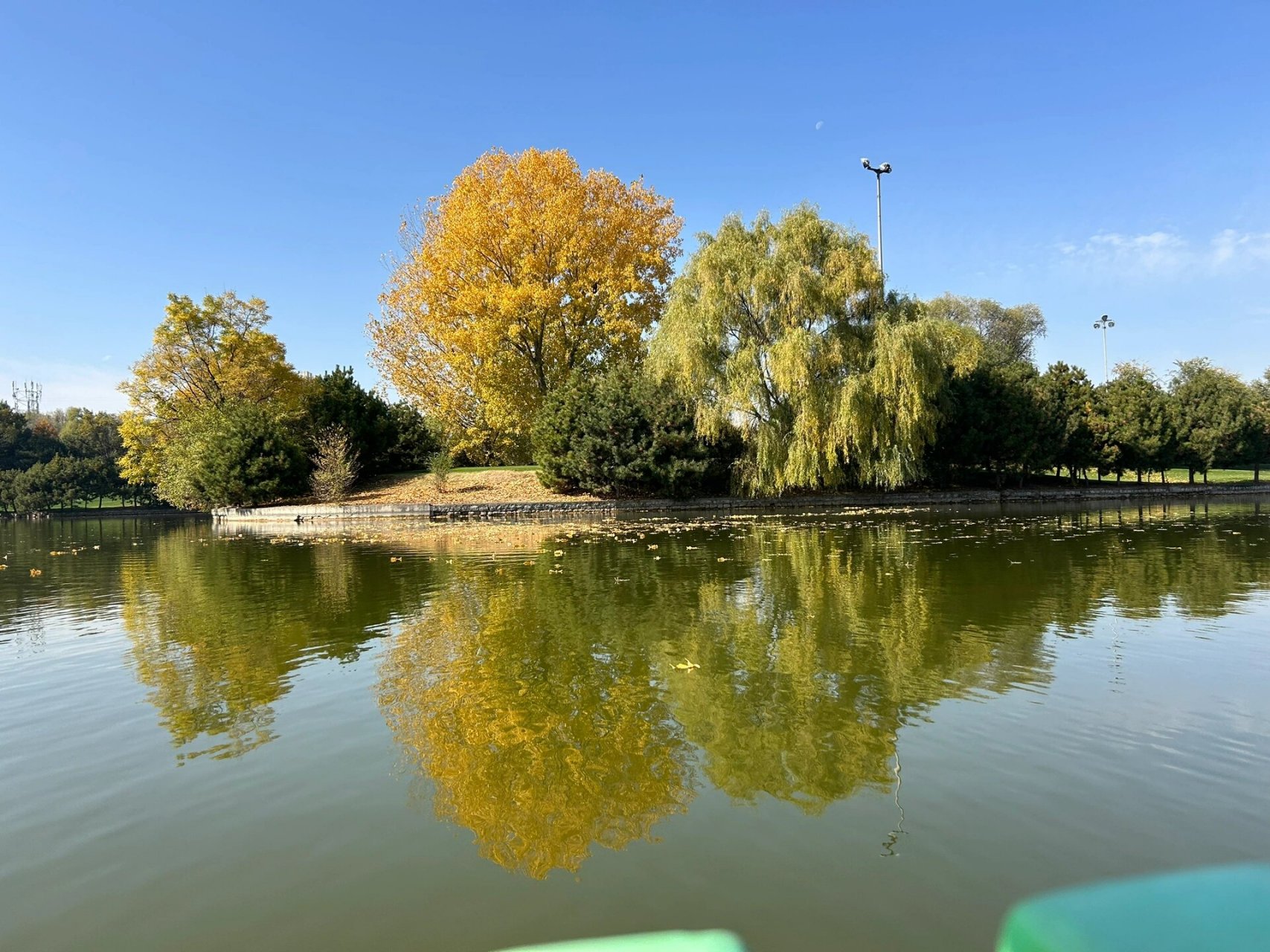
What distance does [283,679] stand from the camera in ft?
21.5

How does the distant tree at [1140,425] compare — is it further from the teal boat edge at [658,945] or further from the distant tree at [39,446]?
the distant tree at [39,446]

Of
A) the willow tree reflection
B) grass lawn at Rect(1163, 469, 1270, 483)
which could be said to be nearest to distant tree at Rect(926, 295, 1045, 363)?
grass lawn at Rect(1163, 469, 1270, 483)

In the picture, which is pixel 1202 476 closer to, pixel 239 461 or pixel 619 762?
pixel 239 461

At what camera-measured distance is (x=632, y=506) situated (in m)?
29.4

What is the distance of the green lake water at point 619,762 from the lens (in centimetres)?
307

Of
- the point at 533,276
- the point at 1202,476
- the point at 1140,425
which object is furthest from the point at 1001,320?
the point at 533,276

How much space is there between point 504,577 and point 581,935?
9.51 meters

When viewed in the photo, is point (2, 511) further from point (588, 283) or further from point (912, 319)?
point (912, 319)

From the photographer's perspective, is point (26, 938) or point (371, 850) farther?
point (371, 850)

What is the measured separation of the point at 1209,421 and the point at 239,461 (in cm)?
4487

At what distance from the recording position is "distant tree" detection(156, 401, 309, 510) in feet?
108

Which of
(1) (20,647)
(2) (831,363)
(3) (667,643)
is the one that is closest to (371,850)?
(3) (667,643)

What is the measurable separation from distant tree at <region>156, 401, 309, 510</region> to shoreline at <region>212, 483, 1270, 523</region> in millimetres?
865

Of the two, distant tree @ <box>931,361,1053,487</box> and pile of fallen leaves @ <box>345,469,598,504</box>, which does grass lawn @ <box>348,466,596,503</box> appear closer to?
pile of fallen leaves @ <box>345,469,598,504</box>
